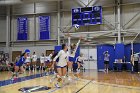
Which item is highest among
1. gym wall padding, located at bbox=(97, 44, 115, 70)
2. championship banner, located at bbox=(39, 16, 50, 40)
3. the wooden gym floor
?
championship banner, located at bbox=(39, 16, 50, 40)

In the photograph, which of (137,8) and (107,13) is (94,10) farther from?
(137,8)

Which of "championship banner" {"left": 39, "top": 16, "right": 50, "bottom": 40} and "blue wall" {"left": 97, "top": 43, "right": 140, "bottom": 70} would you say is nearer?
"blue wall" {"left": 97, "top": 43, "right": 140, "bottom": 70}

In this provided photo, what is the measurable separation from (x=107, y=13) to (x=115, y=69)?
6.09 meters

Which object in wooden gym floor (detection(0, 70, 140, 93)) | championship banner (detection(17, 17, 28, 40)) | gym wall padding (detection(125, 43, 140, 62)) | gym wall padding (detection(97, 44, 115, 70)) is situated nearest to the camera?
wooden gym floor (detection(0, 70, 140, 93))

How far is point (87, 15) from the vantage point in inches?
938

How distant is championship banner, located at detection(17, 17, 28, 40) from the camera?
26.8m

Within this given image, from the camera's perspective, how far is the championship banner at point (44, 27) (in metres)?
25.9

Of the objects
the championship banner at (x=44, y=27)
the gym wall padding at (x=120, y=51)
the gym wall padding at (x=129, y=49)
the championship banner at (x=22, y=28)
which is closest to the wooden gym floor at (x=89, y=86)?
the gym wall padding at (x=120, y=51)

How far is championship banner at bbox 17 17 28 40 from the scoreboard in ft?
20.2

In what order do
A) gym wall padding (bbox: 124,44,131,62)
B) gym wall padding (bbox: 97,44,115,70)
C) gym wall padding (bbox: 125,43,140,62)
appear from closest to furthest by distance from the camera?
1. gym wall padding (bbox: 125,43,140,62)
2. gym wall padding (bbox: 124,44,131,62)
3. gym wall padding (bbox: 97,44,115,70)

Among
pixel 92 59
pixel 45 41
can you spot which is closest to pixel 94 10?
pixel 92 59

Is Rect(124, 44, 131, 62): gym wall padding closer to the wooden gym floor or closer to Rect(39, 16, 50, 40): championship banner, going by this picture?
Rect(39, 16, 50, 40): championship banner

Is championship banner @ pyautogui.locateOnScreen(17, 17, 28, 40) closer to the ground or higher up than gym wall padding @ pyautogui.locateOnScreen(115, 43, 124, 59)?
higher up

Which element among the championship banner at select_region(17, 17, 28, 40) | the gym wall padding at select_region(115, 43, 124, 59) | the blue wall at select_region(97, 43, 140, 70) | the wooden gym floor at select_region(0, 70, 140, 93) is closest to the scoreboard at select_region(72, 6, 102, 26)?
the blue wall at select_region(97, 43, 140, 70)
